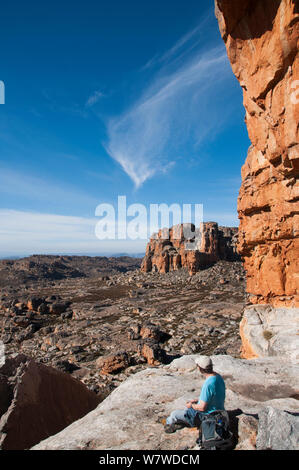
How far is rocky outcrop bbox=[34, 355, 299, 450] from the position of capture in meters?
4.98

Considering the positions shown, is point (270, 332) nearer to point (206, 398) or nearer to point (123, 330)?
point (206, 398)

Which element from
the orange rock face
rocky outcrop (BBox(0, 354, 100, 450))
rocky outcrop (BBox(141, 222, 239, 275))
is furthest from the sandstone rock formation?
rocky outcrop (BBox(141, 222, 239, 275))

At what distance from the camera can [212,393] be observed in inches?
196

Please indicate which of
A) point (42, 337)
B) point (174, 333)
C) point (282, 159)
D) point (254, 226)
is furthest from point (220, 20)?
point (42, 337)

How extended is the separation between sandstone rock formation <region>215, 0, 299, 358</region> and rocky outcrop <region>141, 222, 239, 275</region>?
65422 mm

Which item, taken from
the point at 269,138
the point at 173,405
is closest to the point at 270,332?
the point at 173,405

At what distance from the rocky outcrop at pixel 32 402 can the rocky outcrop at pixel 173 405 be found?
1.73m

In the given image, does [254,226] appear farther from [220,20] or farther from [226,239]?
[226,239]

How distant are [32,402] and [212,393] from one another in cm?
584

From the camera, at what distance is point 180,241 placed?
100062 millimetres

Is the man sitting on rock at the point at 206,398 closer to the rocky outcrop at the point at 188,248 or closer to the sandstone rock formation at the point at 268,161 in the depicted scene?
the sandstone rock formation at the point at 268,161

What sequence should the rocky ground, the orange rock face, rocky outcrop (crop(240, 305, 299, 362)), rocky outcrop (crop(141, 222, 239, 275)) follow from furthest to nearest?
rocky outcrop (crop(141, 222, 239, 275)), the rocky ground, rocky outcrop (crop(240, 305, 299, 362)), the orange rock face

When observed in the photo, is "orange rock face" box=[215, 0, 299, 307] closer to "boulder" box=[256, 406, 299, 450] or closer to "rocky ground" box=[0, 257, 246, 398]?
"boulder" box=[256, 406, 299, 450]
